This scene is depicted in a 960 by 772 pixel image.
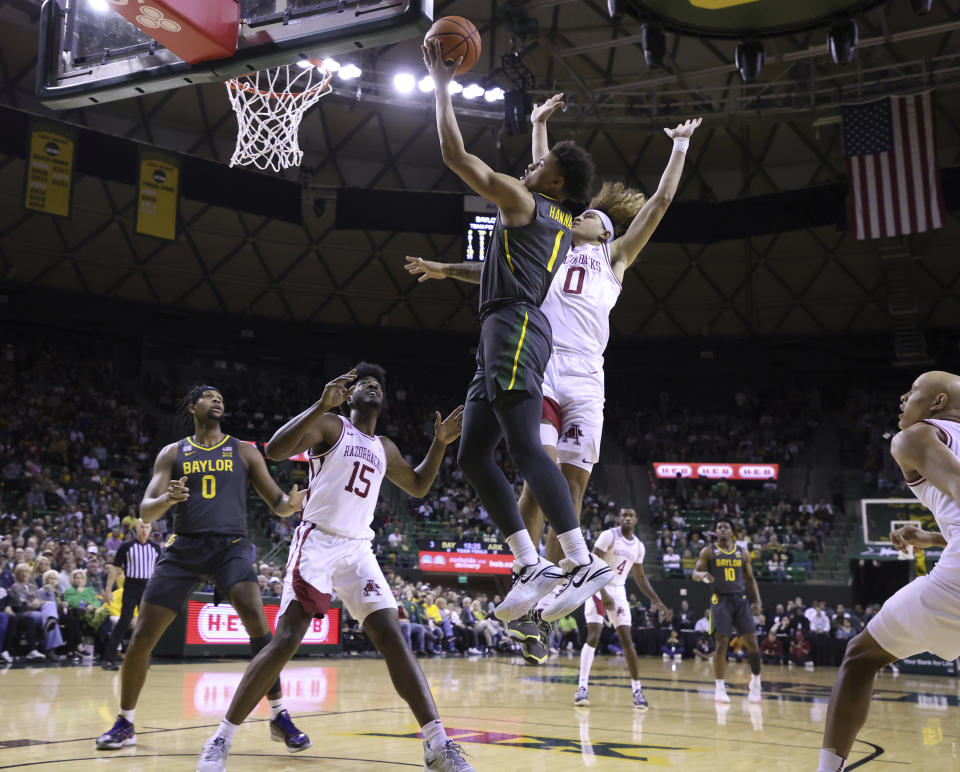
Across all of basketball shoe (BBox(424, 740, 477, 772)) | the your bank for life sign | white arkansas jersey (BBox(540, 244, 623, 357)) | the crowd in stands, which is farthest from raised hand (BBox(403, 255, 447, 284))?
the crowd in stands

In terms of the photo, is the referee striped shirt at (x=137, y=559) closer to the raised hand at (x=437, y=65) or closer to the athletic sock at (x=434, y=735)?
the athletic sock at (x=434, y=735)

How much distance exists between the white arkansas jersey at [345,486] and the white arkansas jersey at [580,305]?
166 cm

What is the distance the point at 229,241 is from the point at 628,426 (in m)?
14.7

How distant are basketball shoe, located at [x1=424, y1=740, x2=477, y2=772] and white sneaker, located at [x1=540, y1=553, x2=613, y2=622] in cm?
145

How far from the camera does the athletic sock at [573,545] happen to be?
3990mm

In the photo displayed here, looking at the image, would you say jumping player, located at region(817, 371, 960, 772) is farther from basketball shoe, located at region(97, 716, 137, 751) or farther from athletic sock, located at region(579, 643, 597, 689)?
athletic sock, located at region(579, 643, 597, 689)

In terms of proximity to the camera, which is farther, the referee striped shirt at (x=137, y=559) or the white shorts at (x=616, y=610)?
the referee striped shirt at (x=137, y=559)

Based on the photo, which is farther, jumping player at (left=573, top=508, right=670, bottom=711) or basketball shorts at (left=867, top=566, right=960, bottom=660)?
jumping player at (left=573, top=508, right=670, bottom=711)

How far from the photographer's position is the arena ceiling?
72.8 ft

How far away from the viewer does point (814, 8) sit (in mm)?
7793

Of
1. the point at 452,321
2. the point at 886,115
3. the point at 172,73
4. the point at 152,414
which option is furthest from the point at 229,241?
the point at 172,73

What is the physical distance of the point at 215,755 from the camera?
5207mm

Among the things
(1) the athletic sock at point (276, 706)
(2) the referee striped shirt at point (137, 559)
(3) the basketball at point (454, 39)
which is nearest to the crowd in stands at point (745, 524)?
(2) the referee striped shirt at point (137, 559)

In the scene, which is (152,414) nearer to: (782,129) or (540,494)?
(782,129)
